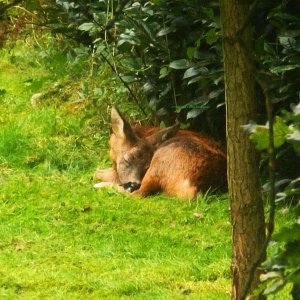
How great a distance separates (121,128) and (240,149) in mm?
5431

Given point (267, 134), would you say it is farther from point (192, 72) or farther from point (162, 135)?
point (162, 135)

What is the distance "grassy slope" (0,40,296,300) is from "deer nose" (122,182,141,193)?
31cm

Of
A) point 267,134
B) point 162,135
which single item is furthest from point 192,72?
point 267,134

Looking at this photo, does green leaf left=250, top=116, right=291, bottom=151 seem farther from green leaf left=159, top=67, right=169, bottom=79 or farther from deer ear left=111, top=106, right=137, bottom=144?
deer ear left=111, top=106, right=137, bottom=144

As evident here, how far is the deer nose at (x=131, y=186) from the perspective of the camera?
28.2 ft

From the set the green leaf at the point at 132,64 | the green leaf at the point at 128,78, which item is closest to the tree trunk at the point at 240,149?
the green leaf at the point at 132,64

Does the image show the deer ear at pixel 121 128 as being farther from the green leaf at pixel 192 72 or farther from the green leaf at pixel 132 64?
the green leaf at pixel 192 72

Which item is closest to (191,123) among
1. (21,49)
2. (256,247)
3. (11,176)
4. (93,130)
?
(93,130)

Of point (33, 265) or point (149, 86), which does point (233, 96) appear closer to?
point (33, 265)

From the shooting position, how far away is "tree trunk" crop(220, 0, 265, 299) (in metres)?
3.30

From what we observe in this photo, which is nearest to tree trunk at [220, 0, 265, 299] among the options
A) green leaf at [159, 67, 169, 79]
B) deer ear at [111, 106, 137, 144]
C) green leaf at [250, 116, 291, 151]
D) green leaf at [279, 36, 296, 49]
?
green leaf at [250, 116, 291, 151]

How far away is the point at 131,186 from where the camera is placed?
8672 millimetres

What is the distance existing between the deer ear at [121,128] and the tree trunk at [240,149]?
16.9 ft

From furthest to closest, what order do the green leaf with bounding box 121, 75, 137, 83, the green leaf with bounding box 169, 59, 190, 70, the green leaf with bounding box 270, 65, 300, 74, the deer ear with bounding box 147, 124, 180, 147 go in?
the green leaf with bounding box 121, 75, 137, 83, the deer ear with bounding box 147, 124, 180, 147, the green leaf with bounding box 169, 59, 190, 70, the green leaf with bounding box 270, 65, 300, 74
